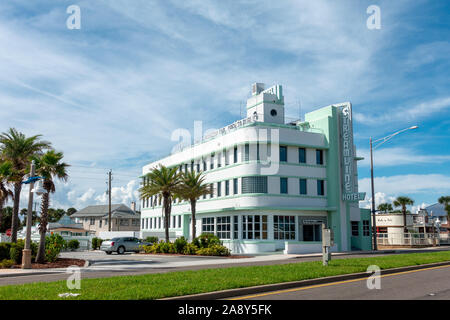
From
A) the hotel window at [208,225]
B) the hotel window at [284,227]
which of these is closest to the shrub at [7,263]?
the hotel window at [284,227]

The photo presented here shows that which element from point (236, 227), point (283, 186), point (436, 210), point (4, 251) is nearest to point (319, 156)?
point (283, 186)

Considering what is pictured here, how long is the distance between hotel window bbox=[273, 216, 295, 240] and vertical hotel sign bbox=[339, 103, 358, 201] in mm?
5435

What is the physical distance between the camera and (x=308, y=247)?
34688 millimetres

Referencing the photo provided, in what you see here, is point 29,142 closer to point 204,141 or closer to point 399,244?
point 204,141

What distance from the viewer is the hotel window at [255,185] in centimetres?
3591

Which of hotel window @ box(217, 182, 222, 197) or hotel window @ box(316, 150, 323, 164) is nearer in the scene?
hotel window @ box(316, 150, 323, 164)

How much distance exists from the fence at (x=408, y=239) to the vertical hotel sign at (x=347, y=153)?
11.8 m

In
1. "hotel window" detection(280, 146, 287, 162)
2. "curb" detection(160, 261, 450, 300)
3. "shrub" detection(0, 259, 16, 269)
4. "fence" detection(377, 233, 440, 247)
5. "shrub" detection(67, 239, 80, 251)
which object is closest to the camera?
"curb" detection(160, 261, 450, 300)

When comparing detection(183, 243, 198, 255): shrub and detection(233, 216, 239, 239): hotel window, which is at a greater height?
detection(233, 216, 239, 239): hotel window

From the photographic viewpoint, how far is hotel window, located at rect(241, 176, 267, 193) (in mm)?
35906

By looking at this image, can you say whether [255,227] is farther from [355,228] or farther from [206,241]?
[355,228]

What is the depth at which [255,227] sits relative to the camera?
1417 inches

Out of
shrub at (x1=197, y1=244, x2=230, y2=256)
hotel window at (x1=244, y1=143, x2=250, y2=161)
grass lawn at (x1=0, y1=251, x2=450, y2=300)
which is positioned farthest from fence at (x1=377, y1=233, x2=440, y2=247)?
grass lawn at (x1=0, y1=251, x2=450, y2=300)

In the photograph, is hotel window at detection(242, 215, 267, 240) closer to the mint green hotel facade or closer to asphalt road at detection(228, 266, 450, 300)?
the mint green hotel facade
